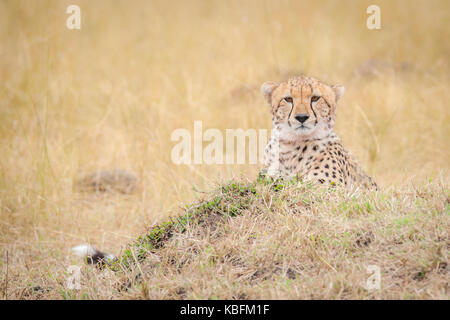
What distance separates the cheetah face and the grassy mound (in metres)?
0.50

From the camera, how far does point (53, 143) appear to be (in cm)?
589

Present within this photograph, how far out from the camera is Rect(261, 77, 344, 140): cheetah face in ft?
11.7

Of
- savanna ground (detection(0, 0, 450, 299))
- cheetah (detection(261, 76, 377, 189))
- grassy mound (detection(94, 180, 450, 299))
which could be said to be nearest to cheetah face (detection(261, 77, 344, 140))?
cheetah (detection(261, 76, 377, 189))

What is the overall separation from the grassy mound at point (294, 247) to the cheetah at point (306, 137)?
39cm

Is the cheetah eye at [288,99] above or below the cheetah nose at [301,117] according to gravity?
above

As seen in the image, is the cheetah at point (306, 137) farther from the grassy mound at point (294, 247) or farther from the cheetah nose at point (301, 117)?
the grassy mound at point (294, 247)

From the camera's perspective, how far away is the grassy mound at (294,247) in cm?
243

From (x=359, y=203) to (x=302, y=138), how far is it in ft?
2.94

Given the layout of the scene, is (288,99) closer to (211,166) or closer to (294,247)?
(294,247)

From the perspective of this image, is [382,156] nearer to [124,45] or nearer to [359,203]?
[359,203]

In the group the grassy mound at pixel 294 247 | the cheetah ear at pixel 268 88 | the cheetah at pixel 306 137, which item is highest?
the cheetah ear at pixel 268 88

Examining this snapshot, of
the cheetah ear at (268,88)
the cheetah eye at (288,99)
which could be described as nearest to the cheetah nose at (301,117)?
the cheetah eye at (288,99)

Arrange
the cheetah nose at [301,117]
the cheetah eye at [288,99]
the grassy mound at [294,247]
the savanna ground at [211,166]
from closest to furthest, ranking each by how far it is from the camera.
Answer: the grassy mound at [294,247]
the savanna ground at [211,166]
the cheetah nose at [301,117]
the cheetah eye at [288,99]
